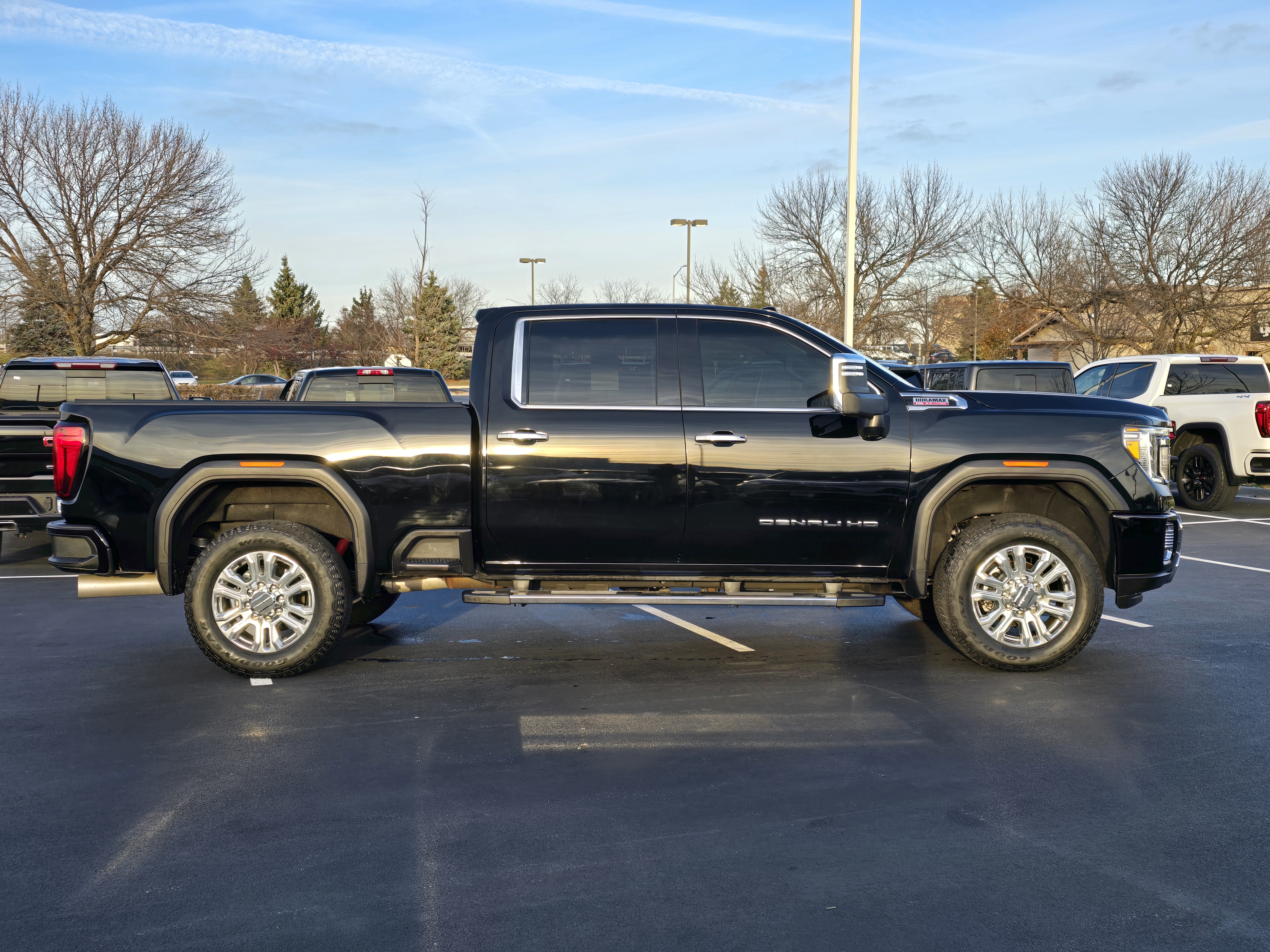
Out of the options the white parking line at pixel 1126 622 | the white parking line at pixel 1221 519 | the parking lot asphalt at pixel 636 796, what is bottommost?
the parking lot asphalt at pixel 636 796

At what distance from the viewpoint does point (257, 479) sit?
6.24 meters

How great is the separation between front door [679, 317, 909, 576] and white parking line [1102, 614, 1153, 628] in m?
2.56

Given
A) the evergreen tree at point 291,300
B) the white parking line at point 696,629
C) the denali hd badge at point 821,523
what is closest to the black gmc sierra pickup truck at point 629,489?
the denali hd badge at point 821,523

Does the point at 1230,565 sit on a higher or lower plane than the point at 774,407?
lower

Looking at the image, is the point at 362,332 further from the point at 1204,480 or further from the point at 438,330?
the point at 1204,480

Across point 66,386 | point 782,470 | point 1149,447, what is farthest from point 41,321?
point 1149,447

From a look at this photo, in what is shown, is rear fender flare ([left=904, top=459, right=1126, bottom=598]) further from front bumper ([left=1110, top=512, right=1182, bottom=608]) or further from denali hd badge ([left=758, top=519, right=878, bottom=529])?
denali hd badge ([left=758, top=519, right=878, bottom=529])

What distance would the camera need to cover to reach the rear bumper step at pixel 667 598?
20.2 ft

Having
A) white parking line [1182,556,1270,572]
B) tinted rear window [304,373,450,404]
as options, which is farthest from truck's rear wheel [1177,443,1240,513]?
tinted rear window [304,373,450,404]

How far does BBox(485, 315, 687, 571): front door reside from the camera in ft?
20.2

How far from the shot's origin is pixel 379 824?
4.13 meters

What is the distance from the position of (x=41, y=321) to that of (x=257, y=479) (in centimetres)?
2704

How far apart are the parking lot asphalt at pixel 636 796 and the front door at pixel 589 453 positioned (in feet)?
2.61

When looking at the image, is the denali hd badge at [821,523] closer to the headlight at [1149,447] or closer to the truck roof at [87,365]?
the headlight at [1149,447]
